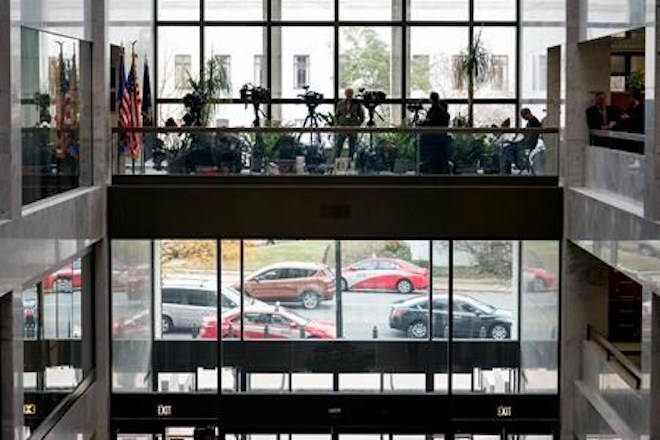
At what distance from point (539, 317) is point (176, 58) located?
9084mm

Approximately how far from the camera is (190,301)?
2422 cm

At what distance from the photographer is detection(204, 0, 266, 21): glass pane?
92.2 feet

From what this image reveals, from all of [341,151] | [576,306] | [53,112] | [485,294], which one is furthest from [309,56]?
[53,112]

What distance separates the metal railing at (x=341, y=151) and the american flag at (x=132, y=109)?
83 mm

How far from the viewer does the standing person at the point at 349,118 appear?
76.4ft

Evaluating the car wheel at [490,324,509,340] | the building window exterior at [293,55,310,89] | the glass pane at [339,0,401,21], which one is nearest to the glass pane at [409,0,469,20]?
the glass pane at [339,0,401,21]

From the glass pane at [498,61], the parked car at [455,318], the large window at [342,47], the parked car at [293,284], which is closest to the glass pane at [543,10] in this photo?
the glass pane at [498,61]

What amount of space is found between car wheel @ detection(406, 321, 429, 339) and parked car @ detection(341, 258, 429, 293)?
22.6 inches

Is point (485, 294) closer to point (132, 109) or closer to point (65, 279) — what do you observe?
point (132, 109)

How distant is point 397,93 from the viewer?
28.2 meters

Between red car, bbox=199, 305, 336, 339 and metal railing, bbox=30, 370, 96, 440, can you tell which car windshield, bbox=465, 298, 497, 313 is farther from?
metal railing, bbox=30, 370, 96, 440

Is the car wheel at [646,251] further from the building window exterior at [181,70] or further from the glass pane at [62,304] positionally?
the building window exterior at [181,70]

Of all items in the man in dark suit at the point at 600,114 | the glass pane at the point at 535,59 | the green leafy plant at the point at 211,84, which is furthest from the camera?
the green leafy plant at the point at 211,84

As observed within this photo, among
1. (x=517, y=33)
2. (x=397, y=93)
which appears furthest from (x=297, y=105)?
(x=517, y=33)
